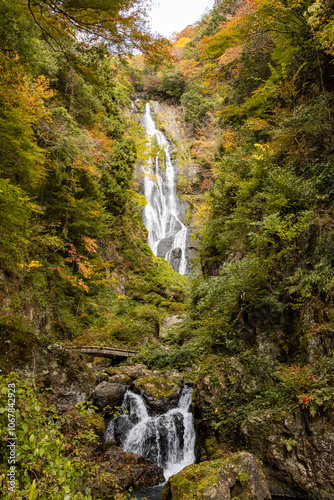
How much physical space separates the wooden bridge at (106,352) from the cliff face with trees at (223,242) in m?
0.52

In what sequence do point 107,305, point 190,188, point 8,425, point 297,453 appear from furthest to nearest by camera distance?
1. point 190,188
2. point 107,305
3. point 297,453
4. point 8,425

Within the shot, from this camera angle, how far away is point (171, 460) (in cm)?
652

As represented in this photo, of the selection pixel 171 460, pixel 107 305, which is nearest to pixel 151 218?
pixel 107 305

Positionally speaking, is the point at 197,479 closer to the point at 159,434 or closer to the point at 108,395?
the point at 159,434

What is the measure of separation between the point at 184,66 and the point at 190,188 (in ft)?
52.5

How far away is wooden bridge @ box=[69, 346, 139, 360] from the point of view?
8.80 meters

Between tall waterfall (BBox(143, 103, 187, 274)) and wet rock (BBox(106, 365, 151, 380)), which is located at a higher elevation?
tall waterfall (BBox(143, 103, 187, 274))

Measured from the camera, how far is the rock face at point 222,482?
13.3 ft

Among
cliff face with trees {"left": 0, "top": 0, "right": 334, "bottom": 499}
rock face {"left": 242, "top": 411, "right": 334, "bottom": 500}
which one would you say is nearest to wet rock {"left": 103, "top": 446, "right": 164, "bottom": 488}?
cliff face with trees {"left": 0, "top": 0, "right": 334, "bottom": 499}

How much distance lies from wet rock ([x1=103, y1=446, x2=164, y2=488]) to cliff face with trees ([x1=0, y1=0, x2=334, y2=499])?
2.05 feet

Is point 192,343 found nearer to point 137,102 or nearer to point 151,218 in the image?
point 151,218

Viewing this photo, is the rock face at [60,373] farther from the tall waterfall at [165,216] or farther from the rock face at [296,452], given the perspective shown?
the tall waterfall at [165,216]

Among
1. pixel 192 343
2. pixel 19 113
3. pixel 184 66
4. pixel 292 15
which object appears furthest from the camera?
pixel 184 66

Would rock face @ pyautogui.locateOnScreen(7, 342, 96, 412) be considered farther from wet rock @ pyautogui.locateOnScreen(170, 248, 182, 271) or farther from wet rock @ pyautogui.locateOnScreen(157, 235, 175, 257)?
wet rock @ pyautogui.locateOnScreen(157, 235, 175, 257)
